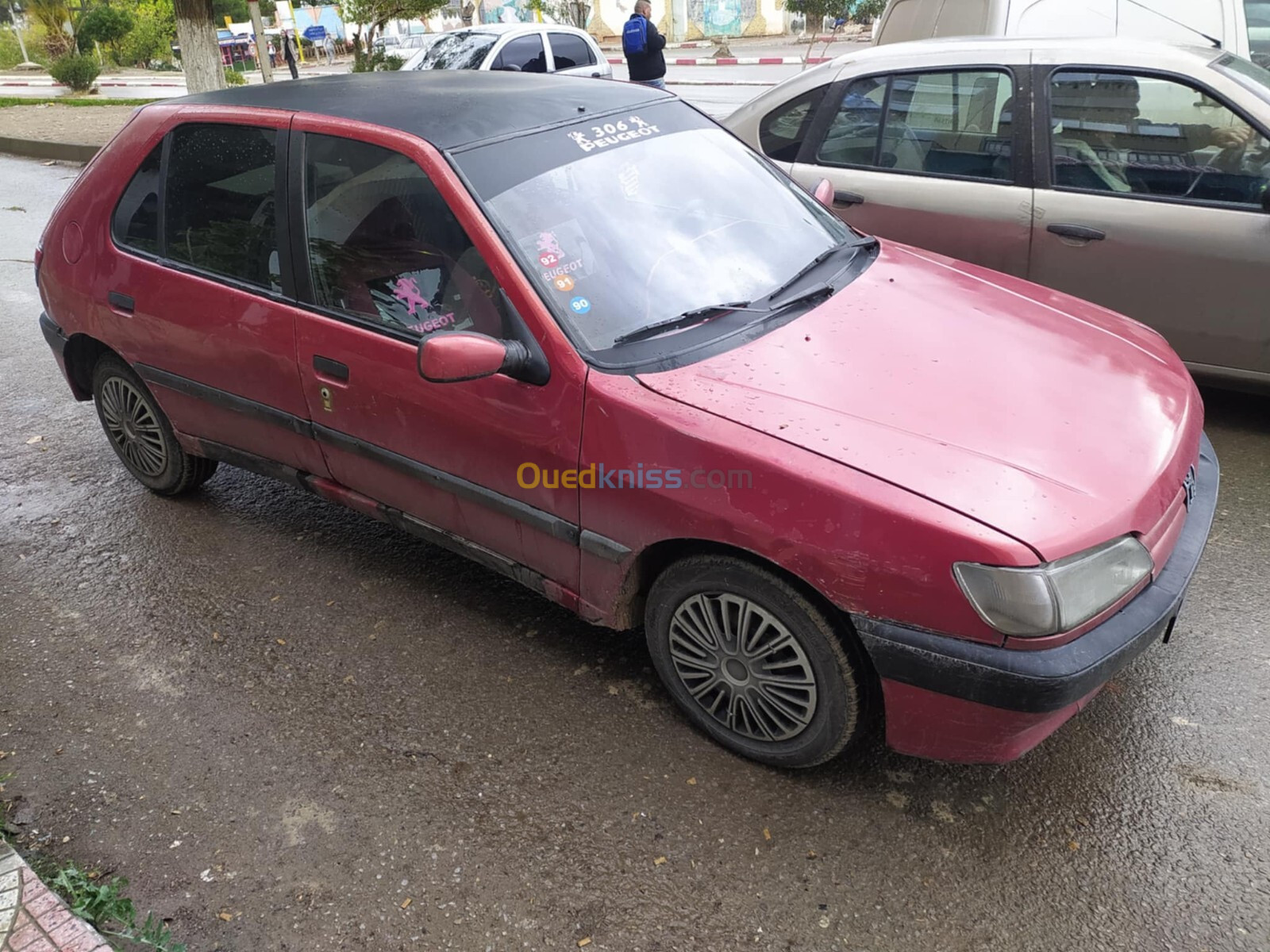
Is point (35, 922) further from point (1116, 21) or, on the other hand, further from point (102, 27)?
point (102, 27)

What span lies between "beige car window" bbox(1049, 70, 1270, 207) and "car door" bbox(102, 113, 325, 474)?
3330 mm

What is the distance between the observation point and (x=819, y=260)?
327cm

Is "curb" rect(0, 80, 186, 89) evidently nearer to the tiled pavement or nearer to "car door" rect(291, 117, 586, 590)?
"car door" rect(291, 117, 586, 590)

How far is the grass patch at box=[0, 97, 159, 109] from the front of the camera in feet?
62.8

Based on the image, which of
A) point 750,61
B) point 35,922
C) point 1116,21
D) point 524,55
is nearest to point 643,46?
point 524,55

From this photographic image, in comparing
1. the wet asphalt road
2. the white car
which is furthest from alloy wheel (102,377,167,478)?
the white car

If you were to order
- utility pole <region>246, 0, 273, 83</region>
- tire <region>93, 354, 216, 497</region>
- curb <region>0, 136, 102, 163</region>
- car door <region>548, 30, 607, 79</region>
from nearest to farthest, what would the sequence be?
1. tire <region>93, 354, 216, 497</region>
2. car door <region>548, 30, 607, 79</region>
3. curb <region>0, 136, 102, 163</region>
4. utility pole <region>246, 0, 273, 83</region>

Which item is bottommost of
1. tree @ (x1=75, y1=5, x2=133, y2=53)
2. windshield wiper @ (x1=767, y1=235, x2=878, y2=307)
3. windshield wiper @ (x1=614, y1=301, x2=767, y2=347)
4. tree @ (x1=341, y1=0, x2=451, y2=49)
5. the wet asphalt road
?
the wet asphalt road

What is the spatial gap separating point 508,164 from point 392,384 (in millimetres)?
736

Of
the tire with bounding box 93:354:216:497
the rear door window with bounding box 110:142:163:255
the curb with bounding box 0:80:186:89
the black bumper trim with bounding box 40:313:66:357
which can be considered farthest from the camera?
the curb with bounding box 0:80:186:89

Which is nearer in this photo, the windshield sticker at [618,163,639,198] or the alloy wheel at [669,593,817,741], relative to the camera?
the alloy wheel at [669,593,817,741]

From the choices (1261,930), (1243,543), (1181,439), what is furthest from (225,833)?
(1243,543)

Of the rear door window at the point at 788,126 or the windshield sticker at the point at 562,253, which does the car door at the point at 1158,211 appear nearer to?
the rear door window at the point at 788,126

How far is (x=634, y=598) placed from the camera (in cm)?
286
